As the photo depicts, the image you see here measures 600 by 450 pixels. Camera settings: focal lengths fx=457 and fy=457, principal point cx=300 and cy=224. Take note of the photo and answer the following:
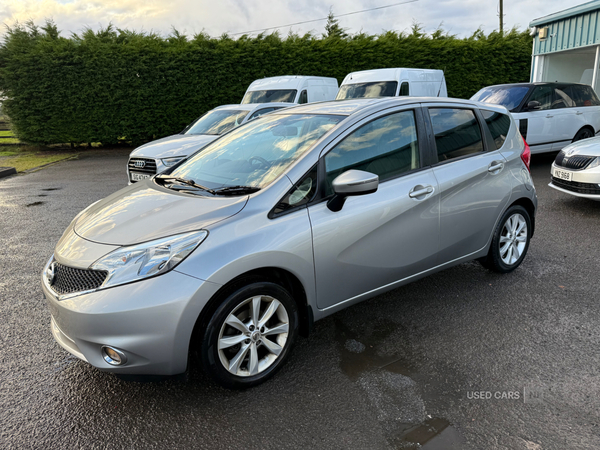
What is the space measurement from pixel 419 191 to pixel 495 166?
1052mm

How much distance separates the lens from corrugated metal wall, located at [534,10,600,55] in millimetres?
12555

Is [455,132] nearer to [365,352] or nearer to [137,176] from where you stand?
[365,352]

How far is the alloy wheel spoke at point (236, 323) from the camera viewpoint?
2.59 metres

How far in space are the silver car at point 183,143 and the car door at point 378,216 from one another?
363 cm

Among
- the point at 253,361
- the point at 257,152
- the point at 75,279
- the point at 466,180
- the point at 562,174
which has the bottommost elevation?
the point at 562,174

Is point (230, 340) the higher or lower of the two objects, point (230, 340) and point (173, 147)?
the lower

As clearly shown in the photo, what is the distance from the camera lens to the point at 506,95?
10070 mm

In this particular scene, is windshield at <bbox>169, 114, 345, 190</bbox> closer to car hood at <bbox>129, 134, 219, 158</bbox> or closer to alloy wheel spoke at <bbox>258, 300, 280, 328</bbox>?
alloy wheel spoke at <bbox>258, 300, 280, 328</bbox>

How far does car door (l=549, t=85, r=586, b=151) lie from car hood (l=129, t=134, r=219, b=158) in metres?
7.47

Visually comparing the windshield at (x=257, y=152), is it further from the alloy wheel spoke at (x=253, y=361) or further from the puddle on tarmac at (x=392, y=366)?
the puddle on tarmac at (x=392, y=366)

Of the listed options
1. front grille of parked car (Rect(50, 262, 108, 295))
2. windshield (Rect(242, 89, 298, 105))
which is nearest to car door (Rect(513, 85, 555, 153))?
windshield (Rect(242, 89, 298, 105))

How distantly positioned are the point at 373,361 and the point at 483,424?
0.79 meters

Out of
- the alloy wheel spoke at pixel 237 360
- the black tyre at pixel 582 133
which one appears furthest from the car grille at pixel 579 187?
the alloy wheel spoke at pixel 237 360

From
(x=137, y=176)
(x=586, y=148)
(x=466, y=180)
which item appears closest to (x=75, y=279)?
(x=466, y=180)
